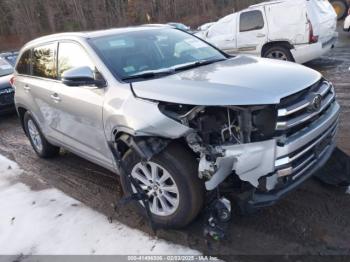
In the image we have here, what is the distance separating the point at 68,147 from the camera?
15.1ft

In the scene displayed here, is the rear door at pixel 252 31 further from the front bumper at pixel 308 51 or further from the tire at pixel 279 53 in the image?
the front bumper at pixel 308 51

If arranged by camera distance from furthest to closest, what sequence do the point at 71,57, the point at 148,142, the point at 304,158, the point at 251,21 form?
the point at 251,21, the point at 71,57, the point at 148,142, the point at 304,158

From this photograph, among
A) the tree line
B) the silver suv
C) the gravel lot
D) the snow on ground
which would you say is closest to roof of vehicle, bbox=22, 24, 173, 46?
the silver suv

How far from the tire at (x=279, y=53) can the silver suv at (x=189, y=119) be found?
543 cm

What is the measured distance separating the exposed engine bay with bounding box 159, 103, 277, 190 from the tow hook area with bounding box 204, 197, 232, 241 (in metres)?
0.25

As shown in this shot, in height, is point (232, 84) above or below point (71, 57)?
below

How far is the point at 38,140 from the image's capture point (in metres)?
5.63

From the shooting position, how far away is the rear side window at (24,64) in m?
5.40

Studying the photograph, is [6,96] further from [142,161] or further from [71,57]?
[142,161]

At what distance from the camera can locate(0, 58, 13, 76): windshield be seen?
9.59 meters

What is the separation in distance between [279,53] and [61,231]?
7434 mm

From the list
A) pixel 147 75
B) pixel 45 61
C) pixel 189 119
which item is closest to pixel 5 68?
pixel 45 61

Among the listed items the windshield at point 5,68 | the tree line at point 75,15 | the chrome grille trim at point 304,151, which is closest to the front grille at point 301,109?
the chrome grille trim at point 304,151

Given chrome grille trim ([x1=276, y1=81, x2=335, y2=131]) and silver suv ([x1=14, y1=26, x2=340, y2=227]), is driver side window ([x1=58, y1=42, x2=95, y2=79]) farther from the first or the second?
chrome grille trim ([x1=276, y1=81, x2=335, y2=131])
